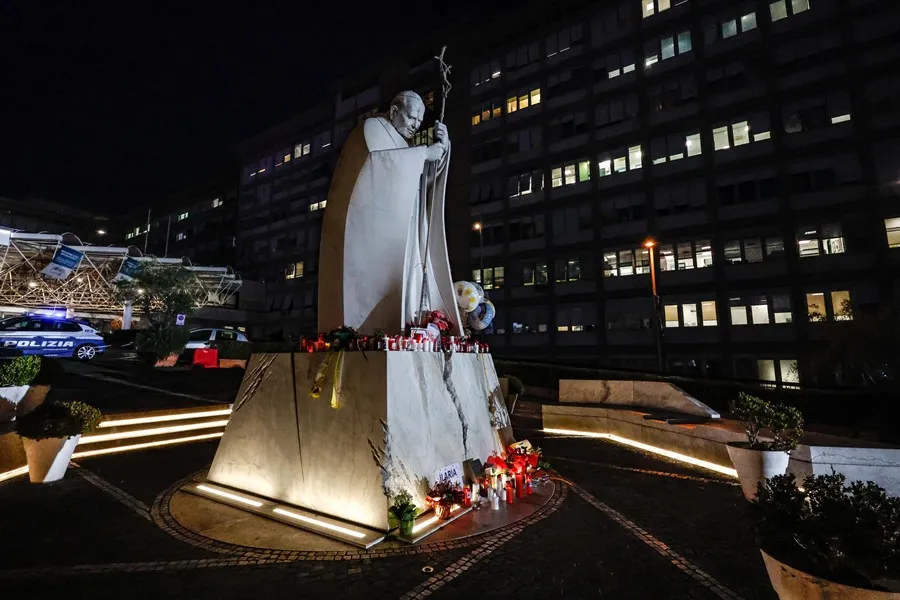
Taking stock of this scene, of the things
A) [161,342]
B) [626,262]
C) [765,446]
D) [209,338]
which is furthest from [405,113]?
[626,262]

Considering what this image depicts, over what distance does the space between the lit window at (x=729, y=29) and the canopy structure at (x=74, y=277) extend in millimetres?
42764

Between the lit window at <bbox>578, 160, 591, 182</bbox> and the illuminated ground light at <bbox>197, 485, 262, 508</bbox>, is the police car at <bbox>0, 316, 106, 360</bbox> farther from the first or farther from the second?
the lit window at <bbox>578, 160, 591, 182</bbox>

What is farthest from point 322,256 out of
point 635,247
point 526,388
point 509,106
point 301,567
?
point 509,106

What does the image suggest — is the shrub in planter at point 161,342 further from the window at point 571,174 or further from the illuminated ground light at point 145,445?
the window at point 571,174

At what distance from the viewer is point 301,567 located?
16.5 ft

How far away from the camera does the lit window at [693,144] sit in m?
28.8

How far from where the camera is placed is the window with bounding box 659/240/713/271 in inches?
1106

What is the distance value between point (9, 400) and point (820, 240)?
34.7m

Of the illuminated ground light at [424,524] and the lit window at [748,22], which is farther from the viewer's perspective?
the lit window at [748,22]

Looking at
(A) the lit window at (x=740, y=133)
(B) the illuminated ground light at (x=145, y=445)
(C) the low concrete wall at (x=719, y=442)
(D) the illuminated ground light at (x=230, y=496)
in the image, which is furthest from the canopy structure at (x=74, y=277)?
(A) the lit window at (x=740, y=133)

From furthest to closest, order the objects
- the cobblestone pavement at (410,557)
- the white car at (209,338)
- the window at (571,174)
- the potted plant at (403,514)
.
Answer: the window at (571,174), the white car at (209,338), the potted plant at (403,514), the cobblestone pavement at (410,557)

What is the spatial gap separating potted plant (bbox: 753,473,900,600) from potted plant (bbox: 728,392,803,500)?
381 centimetres

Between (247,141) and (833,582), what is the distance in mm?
63916

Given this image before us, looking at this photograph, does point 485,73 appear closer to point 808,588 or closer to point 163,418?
point 163,418
